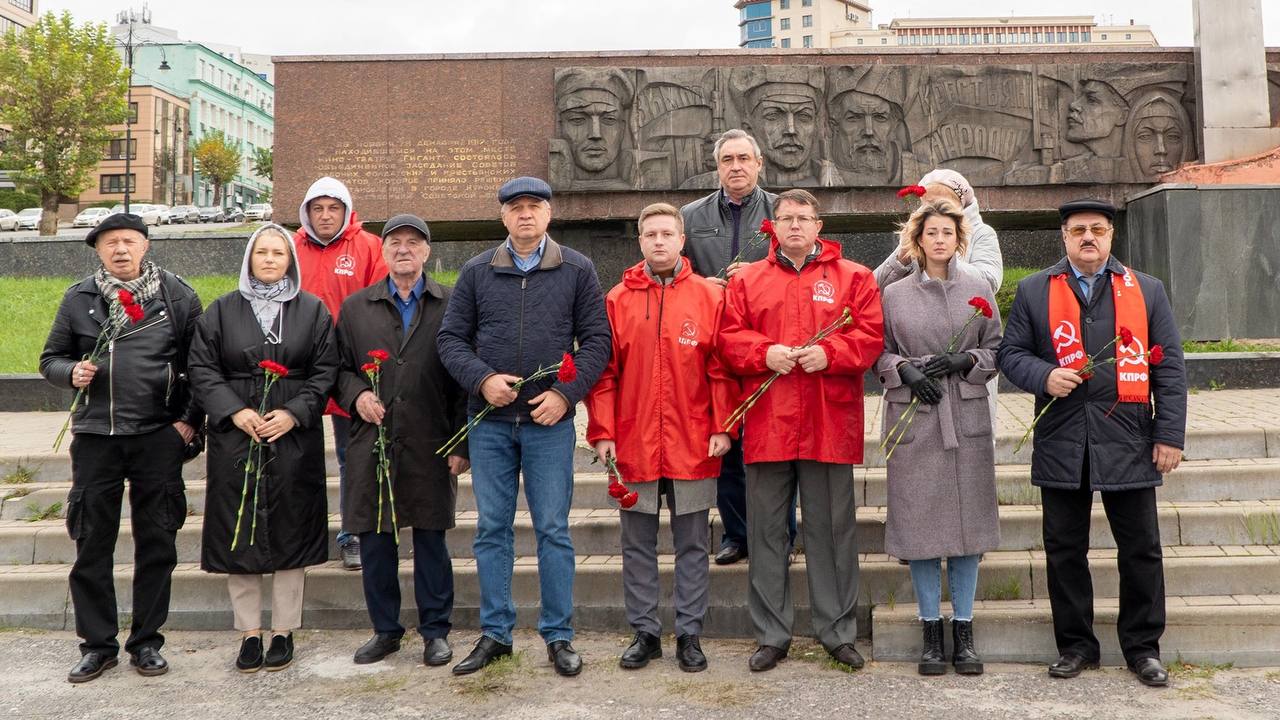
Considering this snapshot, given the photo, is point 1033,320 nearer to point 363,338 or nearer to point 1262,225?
point 363,338

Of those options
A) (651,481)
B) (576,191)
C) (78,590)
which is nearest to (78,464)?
(78,590)

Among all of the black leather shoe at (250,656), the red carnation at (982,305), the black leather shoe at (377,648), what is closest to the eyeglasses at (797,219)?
the red carnation at (982,305)

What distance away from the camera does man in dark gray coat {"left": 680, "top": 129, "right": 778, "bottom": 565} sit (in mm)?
4793

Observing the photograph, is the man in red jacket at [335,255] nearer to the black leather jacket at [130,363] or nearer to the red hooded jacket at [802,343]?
the black leather jacket at [130,363]

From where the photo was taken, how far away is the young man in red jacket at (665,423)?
423 centimetres

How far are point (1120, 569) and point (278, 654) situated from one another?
355 centimetres

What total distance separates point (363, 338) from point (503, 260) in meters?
0.74

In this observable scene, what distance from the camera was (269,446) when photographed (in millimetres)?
4332

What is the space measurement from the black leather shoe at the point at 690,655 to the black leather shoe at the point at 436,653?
1.00 meters

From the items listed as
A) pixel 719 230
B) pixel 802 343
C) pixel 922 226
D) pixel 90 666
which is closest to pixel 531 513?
pixel 802 343

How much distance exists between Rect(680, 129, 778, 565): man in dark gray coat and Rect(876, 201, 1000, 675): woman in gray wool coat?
79 centimetres

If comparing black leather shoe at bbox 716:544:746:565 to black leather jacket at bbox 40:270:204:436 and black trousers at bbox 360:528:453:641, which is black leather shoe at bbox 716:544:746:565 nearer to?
black trousers at bbox 360:528:453:641

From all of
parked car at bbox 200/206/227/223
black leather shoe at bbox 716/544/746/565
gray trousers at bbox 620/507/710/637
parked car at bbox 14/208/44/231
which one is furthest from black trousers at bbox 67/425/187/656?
parked car at bbox 200/206/227/223

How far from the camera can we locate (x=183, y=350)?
4.52 meters
